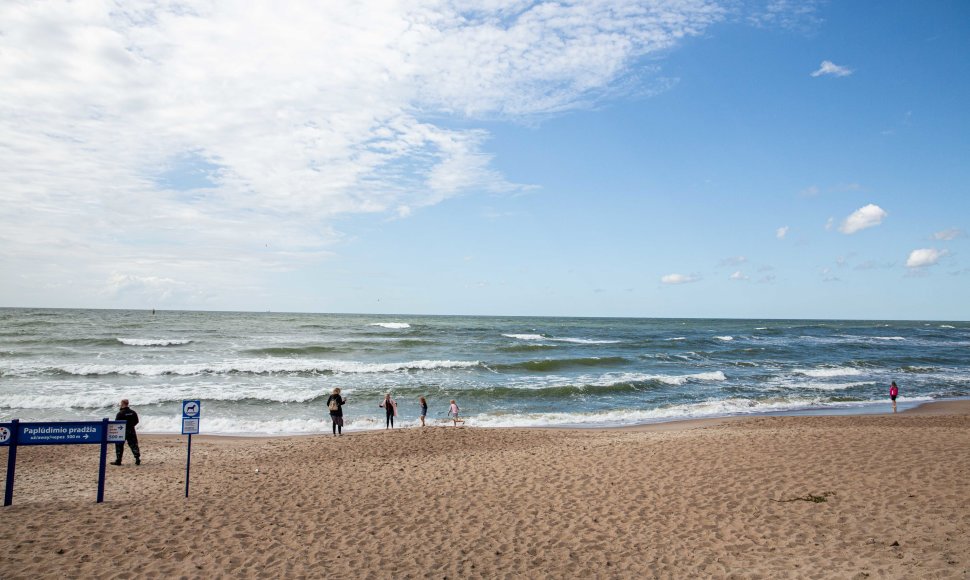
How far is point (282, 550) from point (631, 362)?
30.8 meters

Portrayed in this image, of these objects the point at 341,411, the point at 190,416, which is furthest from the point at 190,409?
the point at 341,411

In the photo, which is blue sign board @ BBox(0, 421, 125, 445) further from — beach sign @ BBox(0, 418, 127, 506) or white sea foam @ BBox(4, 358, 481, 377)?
white sea foam @ BBox(4, 358, 481, 377)

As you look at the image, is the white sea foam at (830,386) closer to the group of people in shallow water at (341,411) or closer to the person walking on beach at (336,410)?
the group of people in shallow water at (341,411)

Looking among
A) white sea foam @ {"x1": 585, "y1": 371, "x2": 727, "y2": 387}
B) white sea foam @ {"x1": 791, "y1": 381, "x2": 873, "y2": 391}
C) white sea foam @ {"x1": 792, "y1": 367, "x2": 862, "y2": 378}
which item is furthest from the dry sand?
white sea foam @ {"x1": 792, "y1": 367, "x2": 862, "y2": 378}

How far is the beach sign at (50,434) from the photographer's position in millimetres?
8125

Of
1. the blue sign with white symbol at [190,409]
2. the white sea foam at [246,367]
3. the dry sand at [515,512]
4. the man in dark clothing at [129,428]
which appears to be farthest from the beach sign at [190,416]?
the white sea foam at [246,367]

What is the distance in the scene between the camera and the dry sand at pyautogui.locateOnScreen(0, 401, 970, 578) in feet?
22.0

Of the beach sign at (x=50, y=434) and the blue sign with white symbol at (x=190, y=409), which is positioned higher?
the blue sign with white symbol at (x=190, y=409)

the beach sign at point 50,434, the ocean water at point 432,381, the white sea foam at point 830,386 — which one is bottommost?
the ocean water at point 432,381

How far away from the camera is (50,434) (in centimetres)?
826

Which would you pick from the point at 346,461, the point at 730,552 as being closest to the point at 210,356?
the point at 346,461

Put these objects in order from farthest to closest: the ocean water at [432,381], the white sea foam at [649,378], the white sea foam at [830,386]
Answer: the white sea foam at [649,378], the white sea foam at [830,386], the ocean water at [432,381]

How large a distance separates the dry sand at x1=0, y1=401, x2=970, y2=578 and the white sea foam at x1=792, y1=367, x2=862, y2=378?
764 inches

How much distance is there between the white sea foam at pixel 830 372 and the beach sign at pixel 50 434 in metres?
32.9
